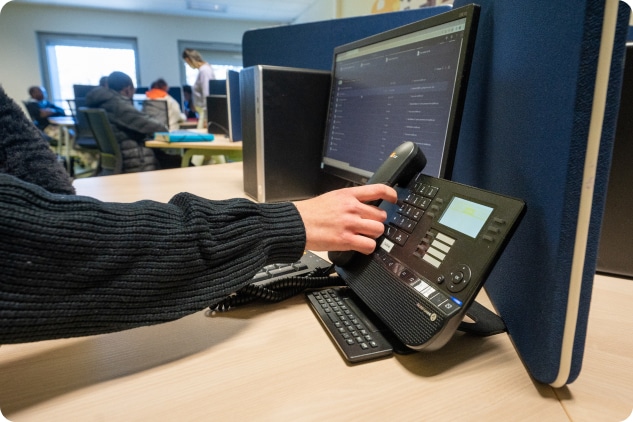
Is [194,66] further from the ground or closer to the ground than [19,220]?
further from the ground

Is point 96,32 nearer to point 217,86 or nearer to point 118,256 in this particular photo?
point 217,86

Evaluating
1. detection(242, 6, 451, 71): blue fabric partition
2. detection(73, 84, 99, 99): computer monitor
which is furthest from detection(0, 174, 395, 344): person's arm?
detection(73, 84, 99, 99): computer monitor

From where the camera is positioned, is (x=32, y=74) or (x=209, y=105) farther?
(x=32, y=74)

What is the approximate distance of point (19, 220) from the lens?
0.34 meters

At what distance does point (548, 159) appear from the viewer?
0.36m

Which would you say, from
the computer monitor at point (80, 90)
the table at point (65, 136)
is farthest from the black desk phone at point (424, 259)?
the computer monitor at point (80, 90)

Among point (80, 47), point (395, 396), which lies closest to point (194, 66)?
point (80, 47)

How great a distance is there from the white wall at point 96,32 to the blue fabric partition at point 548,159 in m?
7.61

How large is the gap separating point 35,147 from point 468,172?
0.83 m

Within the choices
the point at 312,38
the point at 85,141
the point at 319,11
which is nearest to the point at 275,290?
the point at 312,38

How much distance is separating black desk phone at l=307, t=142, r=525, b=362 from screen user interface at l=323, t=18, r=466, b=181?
0.36ft

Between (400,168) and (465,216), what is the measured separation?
6.1 inches

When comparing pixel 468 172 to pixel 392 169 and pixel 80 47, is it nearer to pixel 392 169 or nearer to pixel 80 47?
pixel 392 169

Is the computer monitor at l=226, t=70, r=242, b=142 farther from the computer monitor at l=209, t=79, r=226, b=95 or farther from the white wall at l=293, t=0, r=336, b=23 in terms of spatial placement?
the white wall at l=293, t=0, r=336, b=23
